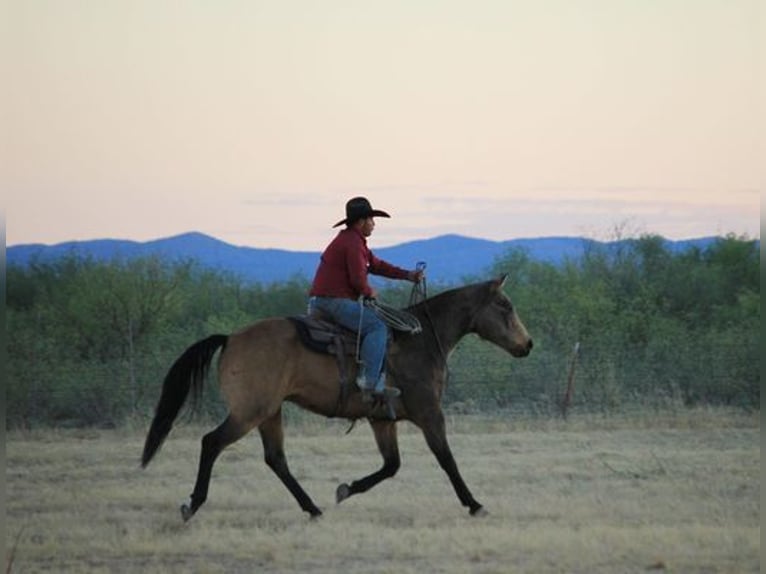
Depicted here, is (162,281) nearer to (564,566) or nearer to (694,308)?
(694,308)

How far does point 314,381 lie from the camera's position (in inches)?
498

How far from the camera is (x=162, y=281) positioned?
31.7 m

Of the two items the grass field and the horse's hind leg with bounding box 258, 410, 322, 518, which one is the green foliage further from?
the horse's hind leg with bounding box 258, 410, 322, 518

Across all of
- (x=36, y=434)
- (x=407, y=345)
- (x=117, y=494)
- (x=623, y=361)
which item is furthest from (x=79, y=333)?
(x=407, y=345)

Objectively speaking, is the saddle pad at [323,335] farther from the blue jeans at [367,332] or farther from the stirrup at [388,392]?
the stirrup at [388,392]

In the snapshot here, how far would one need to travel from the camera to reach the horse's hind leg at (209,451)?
1208 centimetres

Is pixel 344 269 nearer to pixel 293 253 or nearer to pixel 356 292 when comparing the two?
pixel 356 292

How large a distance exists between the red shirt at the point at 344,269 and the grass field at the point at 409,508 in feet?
6.26

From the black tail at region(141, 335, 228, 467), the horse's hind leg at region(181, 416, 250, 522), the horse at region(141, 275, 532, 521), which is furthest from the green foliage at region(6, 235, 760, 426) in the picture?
the horse's hind leg at region(181, 416, 250, 522)

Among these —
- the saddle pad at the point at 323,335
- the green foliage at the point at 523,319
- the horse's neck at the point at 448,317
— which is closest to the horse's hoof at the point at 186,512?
the saddle pad at the point at 323,335

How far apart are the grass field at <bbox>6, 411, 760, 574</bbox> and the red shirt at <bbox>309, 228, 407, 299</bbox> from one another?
1.91 m

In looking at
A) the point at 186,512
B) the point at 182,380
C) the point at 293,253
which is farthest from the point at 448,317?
the point at 293,253

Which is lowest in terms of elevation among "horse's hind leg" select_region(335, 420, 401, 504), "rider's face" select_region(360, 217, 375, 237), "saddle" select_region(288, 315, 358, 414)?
"horse's hind leg" select_region(335, 420, 401, 504)

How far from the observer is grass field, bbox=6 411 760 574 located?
1072cm
